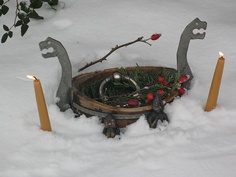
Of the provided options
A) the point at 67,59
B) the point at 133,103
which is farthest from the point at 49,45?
the point at 133,103

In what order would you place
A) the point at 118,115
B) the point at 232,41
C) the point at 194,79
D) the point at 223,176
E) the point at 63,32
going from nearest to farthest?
the point at 223,176 < the point at 118,115 < the point at 194,79 < the point at 232,41 < the point at 63,32

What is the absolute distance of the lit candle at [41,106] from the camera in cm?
120

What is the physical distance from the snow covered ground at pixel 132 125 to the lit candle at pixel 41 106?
3cm

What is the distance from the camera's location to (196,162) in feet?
3.77

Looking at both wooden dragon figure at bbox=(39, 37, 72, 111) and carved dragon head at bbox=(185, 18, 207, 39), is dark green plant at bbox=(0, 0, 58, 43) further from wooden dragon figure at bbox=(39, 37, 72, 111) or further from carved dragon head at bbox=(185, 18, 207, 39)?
carved dragon head at bbox=(185, 18, 207, 39)

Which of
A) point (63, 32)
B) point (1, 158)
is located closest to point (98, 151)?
point (1, 158)

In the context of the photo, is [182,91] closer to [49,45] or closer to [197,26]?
[197,26]

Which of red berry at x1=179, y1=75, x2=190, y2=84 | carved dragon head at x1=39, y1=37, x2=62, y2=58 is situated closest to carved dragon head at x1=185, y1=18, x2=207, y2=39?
red berry at x1=179, y1=75, x2=190, y2=84

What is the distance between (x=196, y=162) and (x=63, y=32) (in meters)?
0.77

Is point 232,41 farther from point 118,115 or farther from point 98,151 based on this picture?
point 98,151

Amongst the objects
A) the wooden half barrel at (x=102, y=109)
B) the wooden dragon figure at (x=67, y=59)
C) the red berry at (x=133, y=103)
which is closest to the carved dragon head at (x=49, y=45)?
the wooden dragon figure at (x=67, y=59)

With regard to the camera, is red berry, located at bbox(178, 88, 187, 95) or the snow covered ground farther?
red berry, located at bbox(178, 88, 187, 95)

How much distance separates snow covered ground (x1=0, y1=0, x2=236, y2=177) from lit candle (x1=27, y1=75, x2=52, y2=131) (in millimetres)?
28

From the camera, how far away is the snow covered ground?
1.16 m
